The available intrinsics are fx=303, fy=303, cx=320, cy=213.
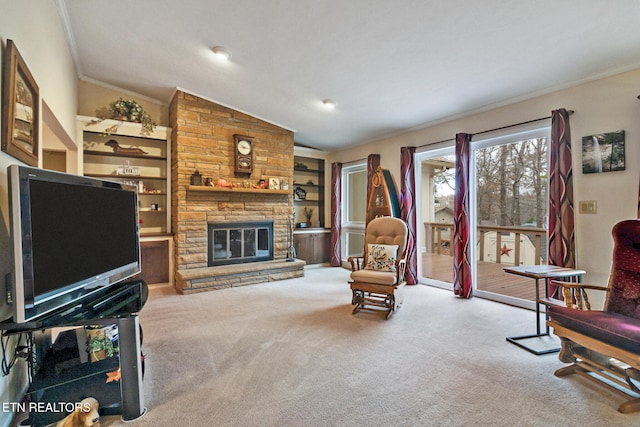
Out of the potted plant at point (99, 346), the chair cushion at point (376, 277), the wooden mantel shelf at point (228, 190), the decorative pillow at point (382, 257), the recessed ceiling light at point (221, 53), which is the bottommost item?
the potted plant at point (99, 346)

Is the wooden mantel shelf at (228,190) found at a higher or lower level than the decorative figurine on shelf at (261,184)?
lower

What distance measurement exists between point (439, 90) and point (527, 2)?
4.46 feet

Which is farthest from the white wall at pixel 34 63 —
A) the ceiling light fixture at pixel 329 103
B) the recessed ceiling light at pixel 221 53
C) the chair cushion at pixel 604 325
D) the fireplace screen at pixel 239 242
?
the chair cushion at pixel 604 325

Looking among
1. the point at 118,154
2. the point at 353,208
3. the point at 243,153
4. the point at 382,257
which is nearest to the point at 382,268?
the point at 382,257

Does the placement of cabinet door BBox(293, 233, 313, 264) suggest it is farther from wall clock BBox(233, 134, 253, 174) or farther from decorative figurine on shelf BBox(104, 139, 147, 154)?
decorative figurine on shelf BBox(104, 139, 147, 154)

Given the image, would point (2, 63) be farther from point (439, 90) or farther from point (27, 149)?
point (439, 90)

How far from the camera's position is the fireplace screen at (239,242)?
474cm

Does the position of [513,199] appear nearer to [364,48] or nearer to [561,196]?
[561,196]

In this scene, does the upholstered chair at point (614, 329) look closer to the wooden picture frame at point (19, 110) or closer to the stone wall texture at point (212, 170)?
the wooden picture frame at point (19, 110)

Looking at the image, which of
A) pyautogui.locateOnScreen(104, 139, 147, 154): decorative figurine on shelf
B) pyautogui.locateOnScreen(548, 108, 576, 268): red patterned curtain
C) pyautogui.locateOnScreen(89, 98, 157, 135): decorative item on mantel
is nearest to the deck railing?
pyautogui.locateOnScreen(548, 108, 576, 268): red patterned curtain

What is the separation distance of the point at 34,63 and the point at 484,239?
18.6 feet

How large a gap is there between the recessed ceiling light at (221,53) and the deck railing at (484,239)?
13.0 ft

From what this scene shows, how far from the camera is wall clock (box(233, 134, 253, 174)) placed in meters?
4.86

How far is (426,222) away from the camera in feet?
18.7
